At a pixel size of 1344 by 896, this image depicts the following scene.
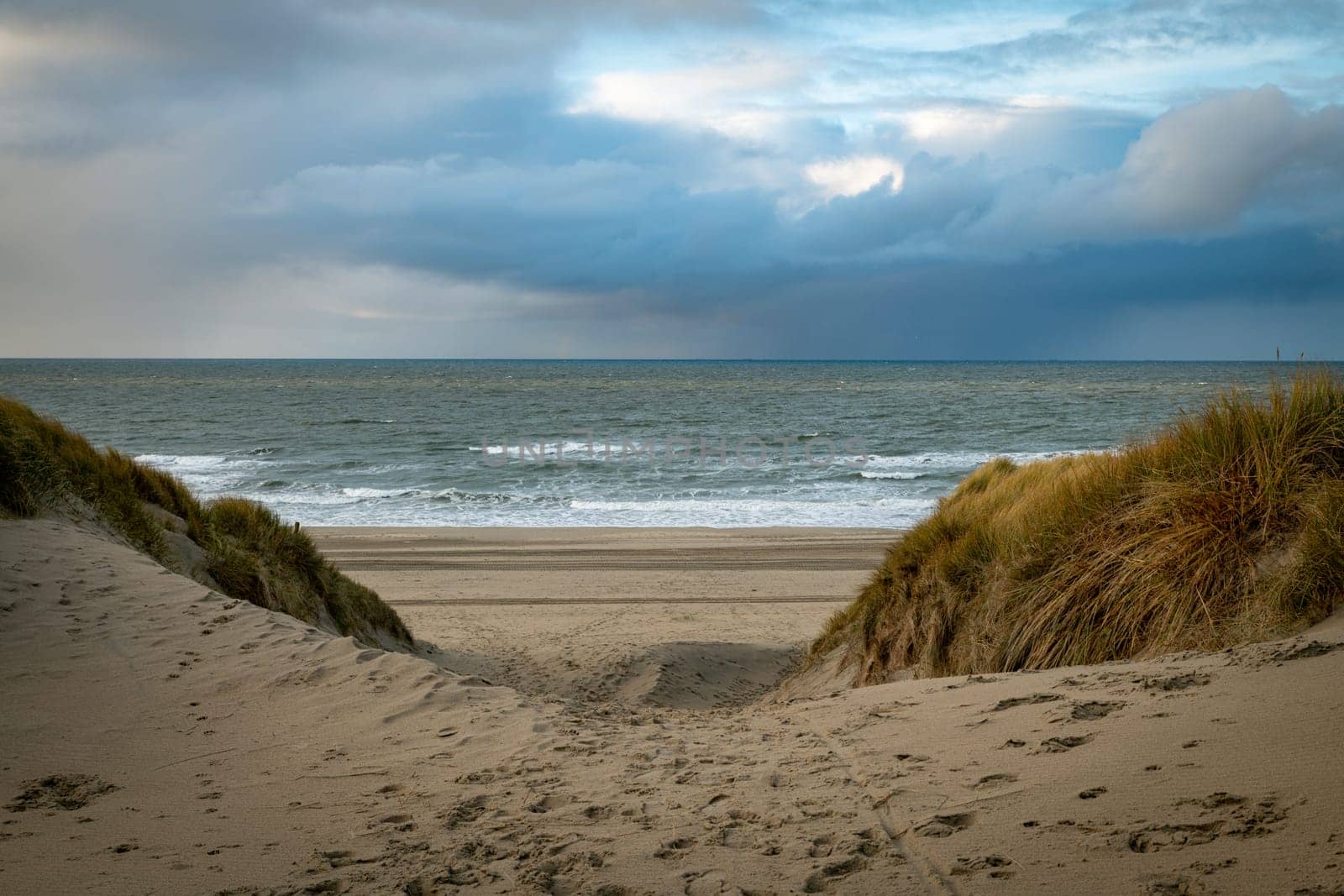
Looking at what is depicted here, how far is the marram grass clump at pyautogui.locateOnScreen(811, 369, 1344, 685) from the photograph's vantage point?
512cm

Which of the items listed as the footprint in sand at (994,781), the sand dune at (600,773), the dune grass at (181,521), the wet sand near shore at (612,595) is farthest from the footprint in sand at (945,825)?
the dune grass at (181,521)

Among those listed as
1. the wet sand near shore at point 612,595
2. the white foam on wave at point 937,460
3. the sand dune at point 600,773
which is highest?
the sand dune at point 600,773

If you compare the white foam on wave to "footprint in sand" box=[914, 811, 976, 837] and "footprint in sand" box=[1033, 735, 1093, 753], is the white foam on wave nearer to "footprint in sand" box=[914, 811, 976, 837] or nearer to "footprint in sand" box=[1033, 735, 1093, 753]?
"footprint in sand" box=[1033, 735, 1093, 753]

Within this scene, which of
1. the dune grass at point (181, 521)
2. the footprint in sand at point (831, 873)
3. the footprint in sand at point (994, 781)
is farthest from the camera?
the dune grass at point (181, 521)

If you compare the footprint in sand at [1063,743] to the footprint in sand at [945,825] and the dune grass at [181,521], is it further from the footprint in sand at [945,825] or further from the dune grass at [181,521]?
the dune grass at [181,521]

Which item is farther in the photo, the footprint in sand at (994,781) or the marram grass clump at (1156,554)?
the marram grass clump at (1156,554)

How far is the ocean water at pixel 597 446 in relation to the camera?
82.4ft

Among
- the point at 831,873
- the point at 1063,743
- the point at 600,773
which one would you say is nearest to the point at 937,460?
the point at 1063,743

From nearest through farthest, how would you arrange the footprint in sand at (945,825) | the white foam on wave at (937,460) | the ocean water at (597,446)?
the footprint in sand at (945,825), the ocean water at (597,446), the white foam on wave at (937,460)

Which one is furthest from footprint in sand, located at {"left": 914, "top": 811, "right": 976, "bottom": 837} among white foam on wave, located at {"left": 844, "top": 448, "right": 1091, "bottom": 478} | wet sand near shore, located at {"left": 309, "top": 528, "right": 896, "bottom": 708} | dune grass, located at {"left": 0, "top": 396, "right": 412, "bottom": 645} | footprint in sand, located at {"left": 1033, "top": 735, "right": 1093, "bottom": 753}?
white foam on wave, located at {"left": 844, "top": 448, "right": 1091, "bottom": 478}

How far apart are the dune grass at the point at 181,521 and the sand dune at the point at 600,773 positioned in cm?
160

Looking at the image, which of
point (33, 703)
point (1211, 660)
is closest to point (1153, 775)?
point (1211, 660)

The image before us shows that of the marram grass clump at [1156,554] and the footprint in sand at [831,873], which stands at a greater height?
the marram grass clump at [1156,554]

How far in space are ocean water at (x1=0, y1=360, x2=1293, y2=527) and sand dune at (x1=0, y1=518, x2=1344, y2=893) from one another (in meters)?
3.91
